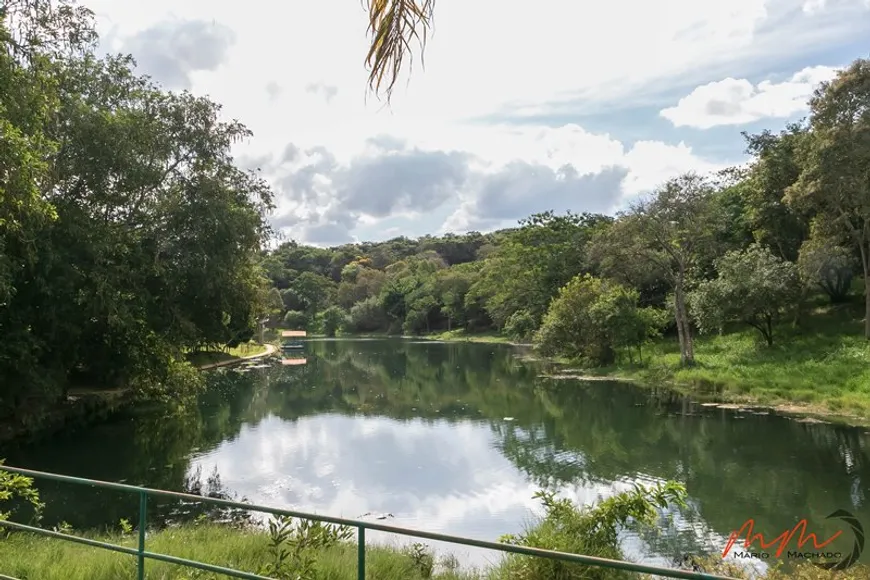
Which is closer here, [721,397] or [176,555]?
[176,555]

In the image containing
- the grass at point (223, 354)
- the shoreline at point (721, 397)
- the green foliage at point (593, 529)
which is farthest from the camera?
the grass at point (223, 354)

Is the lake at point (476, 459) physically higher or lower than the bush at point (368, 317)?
lower

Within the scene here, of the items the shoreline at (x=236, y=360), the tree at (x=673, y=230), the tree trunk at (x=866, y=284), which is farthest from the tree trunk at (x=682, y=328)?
the shoreline at (x=236, y=360)

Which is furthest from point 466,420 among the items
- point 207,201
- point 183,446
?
point 207,201

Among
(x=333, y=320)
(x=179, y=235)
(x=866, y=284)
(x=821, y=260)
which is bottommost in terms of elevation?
(x=866, y=284)

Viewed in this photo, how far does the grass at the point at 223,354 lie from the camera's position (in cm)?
3928

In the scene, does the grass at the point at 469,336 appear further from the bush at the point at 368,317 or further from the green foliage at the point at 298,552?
the green foliage at the point at 298,552

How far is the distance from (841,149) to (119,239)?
2548 centimetres

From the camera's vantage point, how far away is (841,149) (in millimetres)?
25062

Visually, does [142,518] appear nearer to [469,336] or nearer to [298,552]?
[298,552]

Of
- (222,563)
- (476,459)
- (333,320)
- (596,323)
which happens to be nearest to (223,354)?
(596,323)

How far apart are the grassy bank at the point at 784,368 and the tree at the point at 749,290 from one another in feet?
5.94

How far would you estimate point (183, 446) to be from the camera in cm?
1917

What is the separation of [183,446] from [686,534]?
46.2 ft
